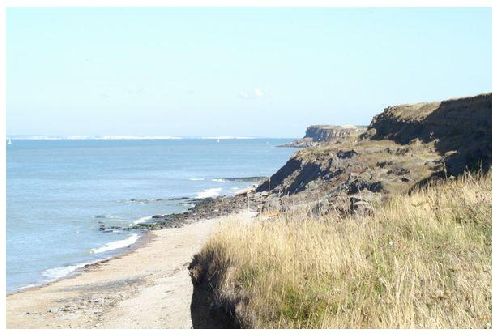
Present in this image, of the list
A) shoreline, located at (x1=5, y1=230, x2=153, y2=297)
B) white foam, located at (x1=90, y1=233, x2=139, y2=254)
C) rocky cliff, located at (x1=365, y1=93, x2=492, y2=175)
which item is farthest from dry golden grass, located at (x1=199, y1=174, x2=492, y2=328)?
white foam, located at (x1=90, y1=233, x2=139, y2=254)

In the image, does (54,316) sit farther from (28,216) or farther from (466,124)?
(28,216)

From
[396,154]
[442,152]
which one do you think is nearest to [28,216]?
[396,154]

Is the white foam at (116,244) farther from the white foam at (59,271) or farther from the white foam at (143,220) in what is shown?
the white foam at (143,220)

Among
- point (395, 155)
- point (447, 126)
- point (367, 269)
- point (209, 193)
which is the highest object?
point (447, 126)

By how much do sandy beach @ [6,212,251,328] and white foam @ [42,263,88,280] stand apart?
90 centimetres

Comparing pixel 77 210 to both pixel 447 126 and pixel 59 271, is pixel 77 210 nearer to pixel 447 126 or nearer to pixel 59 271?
pixel 59 271

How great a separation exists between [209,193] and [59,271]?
38220mm

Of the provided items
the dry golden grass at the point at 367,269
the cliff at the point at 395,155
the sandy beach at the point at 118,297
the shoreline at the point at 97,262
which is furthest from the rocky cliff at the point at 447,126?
the shoreline at the point at 97,262

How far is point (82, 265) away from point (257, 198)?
73.1ft

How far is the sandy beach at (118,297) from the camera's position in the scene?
2128 centimetres

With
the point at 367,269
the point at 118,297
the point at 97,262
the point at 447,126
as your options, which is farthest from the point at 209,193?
the point at 367,269

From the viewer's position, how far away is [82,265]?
35.5 metres

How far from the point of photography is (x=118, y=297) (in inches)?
1007

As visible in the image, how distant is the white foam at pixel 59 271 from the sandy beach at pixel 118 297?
899 mm
